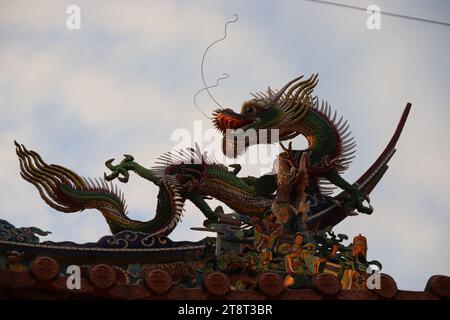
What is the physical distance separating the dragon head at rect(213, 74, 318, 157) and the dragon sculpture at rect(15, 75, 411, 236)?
0.05 ft

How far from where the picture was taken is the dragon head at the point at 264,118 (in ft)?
50.2

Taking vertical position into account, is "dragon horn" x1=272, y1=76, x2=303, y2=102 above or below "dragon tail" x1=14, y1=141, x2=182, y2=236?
above

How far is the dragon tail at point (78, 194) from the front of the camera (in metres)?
15.1

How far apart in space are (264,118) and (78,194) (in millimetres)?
3128

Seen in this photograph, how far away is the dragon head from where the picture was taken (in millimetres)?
15312

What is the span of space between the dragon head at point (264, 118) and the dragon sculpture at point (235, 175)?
0.05 feet

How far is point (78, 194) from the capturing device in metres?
15.4

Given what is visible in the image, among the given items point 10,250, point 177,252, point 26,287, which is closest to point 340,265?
point 177,252

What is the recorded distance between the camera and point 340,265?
1262 centimetres

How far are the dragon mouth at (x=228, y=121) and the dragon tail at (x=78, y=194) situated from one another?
130 cm

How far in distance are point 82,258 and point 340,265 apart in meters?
3.74

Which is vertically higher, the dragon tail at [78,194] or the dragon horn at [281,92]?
the dragon horn at [281,92]
